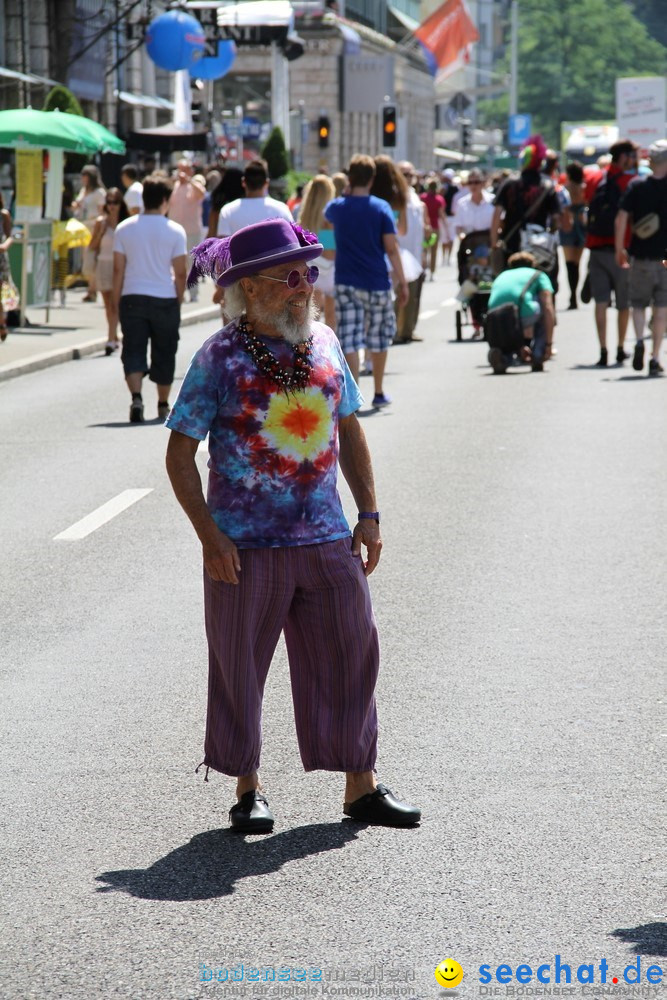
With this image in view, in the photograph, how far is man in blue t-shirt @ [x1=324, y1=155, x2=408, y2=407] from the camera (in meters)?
13.7

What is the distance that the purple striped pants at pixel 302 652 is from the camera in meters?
4.76

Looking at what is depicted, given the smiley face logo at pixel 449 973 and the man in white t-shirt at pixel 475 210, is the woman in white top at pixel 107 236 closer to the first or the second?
the man in white t-shirt at pixel 475 210

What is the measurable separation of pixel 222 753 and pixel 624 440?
8283mm

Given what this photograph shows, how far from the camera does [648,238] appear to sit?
1606 centimetres

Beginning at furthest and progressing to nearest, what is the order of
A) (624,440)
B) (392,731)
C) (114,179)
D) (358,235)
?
1. (114,179)
2. (358,235)
3. (624,440)
4. (392,731)

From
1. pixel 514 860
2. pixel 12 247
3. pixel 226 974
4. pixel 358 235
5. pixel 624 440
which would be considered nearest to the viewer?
pixel 226 974

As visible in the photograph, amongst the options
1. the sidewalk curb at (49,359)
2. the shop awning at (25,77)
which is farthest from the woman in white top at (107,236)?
the shop awning at (25,77)

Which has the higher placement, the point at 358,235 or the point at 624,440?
the point at 358,235

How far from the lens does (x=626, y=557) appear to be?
866cm

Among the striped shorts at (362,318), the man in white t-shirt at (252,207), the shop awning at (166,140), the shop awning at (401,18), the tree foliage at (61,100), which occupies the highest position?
the shop awning at (401,18)

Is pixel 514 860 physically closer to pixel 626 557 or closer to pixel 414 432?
pixel 626 557

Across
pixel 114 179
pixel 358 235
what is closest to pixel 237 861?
pixel 358 235

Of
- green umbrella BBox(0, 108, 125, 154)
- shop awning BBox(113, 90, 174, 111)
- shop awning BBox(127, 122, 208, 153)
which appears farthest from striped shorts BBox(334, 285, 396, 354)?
shop awning BBox(113, 90, 174, 111)

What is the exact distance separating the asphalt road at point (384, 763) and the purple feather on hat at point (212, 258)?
1.46 metres
